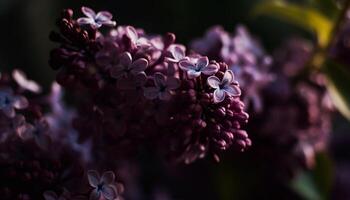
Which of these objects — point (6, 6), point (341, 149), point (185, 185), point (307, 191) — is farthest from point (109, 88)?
point (6, 6)

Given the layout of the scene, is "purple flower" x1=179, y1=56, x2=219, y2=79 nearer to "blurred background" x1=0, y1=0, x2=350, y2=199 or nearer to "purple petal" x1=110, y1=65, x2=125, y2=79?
"purple petal" x1=110, y1=65, x2=125, y2=79

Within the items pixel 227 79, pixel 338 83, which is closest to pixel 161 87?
pixel 227 79

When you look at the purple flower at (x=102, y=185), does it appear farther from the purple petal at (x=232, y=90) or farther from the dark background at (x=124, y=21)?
the dark background at (x=124, y=21)

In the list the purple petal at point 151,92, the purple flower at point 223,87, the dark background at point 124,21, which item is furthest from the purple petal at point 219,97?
the dark background at point 124,21

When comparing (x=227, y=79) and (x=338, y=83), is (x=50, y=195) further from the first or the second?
(x=338, y=83)

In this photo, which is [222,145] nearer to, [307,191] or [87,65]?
[87,65]

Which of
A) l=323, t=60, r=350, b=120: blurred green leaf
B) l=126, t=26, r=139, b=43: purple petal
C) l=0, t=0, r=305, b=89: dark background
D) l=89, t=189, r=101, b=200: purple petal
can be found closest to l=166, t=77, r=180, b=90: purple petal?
l=126, t=26, r=139, b=43: purple petal

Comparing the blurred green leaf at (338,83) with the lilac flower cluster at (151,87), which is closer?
the lilac flower cluster at (151,87)
